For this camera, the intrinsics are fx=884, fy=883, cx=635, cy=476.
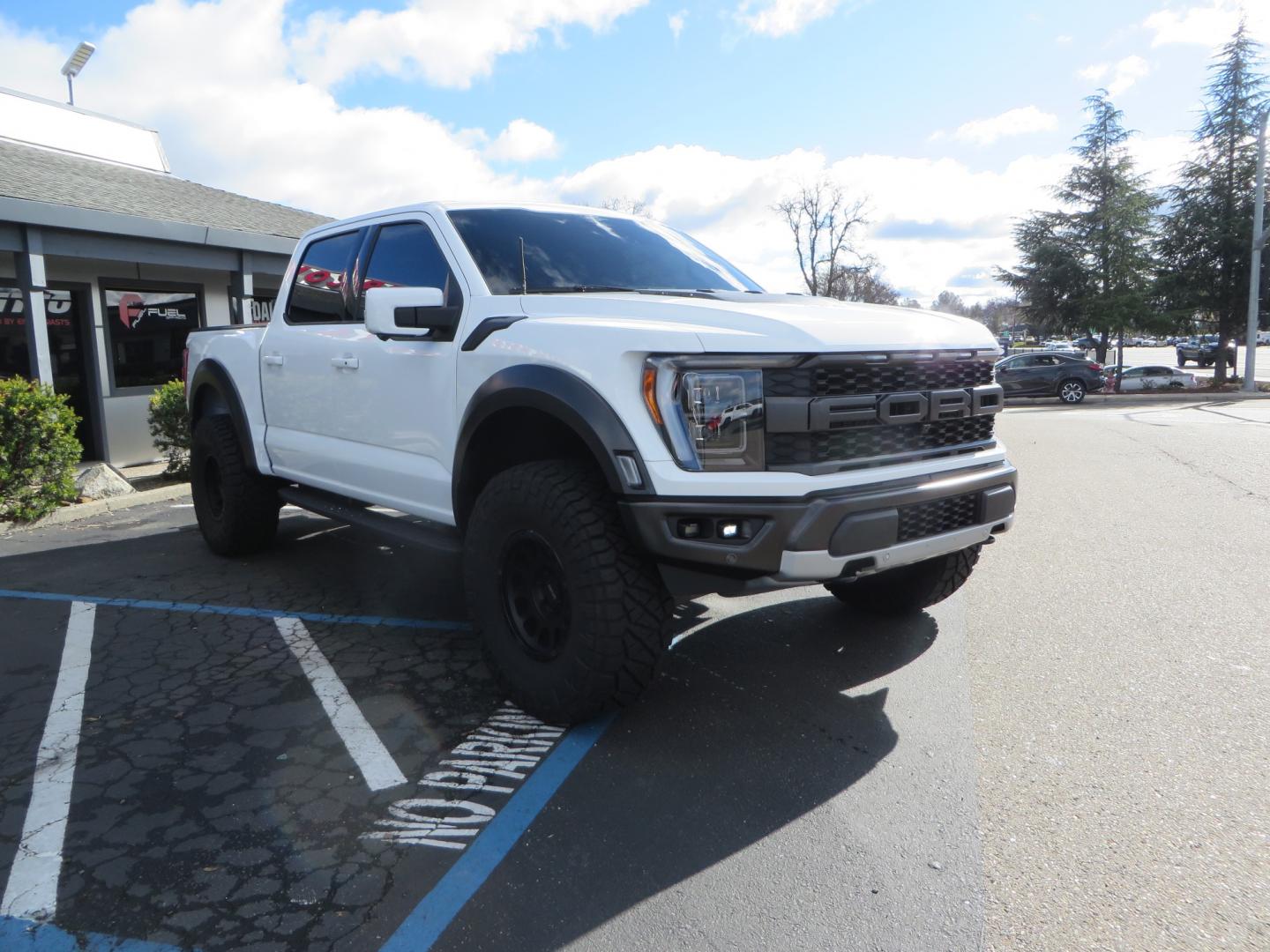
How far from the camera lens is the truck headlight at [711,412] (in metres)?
2.91

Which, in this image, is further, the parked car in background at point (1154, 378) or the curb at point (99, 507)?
the parked car in background at point (1154, 378)

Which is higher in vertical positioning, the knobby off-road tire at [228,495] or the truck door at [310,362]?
the truck door at [310,362]

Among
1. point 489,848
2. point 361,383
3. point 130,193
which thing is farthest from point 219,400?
point 130,193

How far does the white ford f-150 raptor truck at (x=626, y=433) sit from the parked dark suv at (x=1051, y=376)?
2515 cm

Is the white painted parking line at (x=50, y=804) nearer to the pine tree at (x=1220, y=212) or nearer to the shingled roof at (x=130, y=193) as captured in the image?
the shingled roof at (x=130, y=193)

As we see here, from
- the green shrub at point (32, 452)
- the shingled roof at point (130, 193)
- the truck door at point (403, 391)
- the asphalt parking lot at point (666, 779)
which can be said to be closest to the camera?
the asphalt parking lot at point (666, 779)

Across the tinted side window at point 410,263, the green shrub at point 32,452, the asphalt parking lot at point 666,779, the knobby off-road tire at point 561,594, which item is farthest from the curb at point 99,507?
the knobby off-road tire at point 561,594

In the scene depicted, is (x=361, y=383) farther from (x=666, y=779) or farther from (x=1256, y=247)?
(x=1256, y=247)

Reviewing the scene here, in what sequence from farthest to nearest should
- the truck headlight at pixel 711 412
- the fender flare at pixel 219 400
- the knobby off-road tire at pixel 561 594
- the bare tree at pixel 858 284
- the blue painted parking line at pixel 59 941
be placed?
the bare tree at pixel 858 284 < the fender flare at pixel 219 400 < the knobby off-road tire at pixel 561 594 < the truck headlight at pixel 711 412 < the blue painted parking line at pixel 59 941

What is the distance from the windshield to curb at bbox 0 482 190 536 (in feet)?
19.6

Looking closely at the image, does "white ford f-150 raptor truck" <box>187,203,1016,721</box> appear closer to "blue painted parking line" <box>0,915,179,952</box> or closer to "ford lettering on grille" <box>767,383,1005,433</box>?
"ford lettering on grille" <box>767,383,1005,433</box>

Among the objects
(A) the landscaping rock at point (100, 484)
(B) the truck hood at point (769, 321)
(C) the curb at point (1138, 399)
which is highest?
(B) the truck hood at point (769, 321)

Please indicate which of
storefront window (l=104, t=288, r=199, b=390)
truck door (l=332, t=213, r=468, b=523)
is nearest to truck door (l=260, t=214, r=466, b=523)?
truck door (l=332, t=213, r=468, b=523)

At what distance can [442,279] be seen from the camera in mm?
4043
